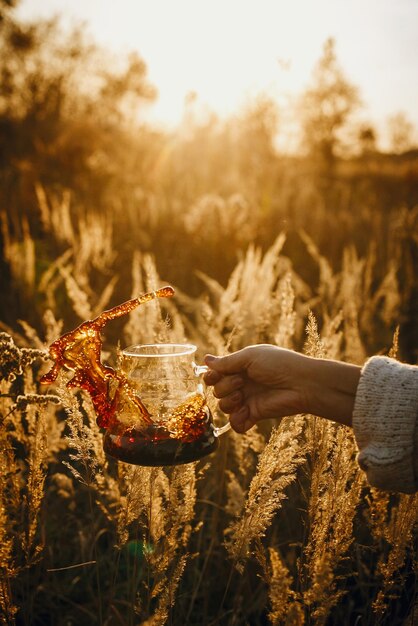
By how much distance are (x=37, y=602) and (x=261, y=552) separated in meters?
1.09

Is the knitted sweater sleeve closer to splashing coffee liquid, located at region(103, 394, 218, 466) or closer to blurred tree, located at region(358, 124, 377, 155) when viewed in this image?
splashing coffee liquid, located at region(103, 394, 218, 466)

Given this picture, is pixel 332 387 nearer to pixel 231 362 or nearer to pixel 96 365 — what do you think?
pixel 231 362

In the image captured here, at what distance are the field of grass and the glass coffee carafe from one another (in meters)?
0.16

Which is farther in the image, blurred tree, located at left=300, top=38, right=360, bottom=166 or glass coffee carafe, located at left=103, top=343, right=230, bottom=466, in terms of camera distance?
blurred tree, located at left=300, top=38, right=360, bottom=166

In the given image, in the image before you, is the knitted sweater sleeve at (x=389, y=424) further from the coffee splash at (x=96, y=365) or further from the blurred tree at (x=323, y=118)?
the blurred tree at (x=323, y=118)

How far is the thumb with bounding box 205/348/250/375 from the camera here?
4.27 ft

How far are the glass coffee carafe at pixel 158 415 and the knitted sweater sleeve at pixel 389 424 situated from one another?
374 mm

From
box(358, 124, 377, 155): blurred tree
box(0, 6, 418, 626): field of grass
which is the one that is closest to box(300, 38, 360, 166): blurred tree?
box(358, 124, 377, 155): blurred tree

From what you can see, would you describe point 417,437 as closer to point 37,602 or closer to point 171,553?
point 171,553

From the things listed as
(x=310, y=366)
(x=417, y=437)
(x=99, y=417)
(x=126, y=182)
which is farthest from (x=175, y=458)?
(x=126, y=182)

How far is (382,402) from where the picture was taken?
1.12 metres

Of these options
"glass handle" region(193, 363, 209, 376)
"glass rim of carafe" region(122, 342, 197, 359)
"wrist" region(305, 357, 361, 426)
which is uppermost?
"glass rim of carafe" region(122, 342, 197, 359)

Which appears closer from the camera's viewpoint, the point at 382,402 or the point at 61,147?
the point at 382,402

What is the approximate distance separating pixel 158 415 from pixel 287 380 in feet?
1.26
